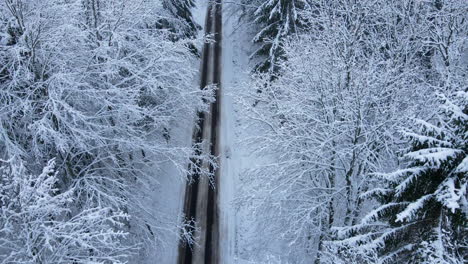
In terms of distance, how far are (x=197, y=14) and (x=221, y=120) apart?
1273 cm

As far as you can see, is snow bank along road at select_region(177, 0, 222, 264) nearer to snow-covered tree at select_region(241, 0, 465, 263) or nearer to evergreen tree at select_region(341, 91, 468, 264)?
snow-covered tree at select_region(241, 0, 465, 263)

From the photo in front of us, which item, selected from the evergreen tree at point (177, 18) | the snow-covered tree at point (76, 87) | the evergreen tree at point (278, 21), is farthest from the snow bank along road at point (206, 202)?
the evergreen tree at point (278, 21)

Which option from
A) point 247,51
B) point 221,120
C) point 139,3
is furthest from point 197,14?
point 139,3

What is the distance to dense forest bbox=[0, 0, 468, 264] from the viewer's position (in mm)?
7562

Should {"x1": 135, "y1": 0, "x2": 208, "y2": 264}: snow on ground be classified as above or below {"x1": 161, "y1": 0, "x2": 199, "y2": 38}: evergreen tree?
below

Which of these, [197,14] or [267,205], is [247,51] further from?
[267,205]

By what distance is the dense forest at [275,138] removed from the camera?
7.56 metres

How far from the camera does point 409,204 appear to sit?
7488mm

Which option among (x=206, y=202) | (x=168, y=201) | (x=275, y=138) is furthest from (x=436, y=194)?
(x=168, y=201)

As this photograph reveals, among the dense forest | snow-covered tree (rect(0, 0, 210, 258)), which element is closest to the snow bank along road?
the dense forest

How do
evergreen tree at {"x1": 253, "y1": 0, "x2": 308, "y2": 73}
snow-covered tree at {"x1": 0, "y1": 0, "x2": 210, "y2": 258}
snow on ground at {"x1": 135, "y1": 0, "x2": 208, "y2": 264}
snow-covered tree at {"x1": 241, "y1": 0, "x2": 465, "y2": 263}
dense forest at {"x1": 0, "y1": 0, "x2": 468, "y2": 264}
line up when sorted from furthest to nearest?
evergreen tree at {"x1": 253, "y1": 0, "x2": 308, "y2": 73} < snow on ground at {"x1": 135, "y1": 0, "x2": 208, "y2": 264} < snow-covered tree at {"x1": 241, "y1": 0, "x2": 465, "y2": 263} < snow-covered tree at {"x1": 0, "y1": 0, "x2": 210, "y2": 258} < dense forest at {"x1": 0, "y1": 0, "x2": 468, "y2": 264}

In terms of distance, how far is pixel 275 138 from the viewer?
44.5 ft

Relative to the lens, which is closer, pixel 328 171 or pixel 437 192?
pixel 437 192

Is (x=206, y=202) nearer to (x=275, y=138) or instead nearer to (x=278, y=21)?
(x=275, y=138)
